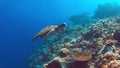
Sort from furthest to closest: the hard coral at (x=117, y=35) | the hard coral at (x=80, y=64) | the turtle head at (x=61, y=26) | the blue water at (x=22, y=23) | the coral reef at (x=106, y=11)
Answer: the blue water at (x=22, y=23) → the coral reef at (x=106, y=11) → the hard coral at (x=117, y=35) → the turtle head at (x=61, y=26) → the hard coral at (x=80, y=64)

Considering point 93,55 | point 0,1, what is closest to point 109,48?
point 93,55

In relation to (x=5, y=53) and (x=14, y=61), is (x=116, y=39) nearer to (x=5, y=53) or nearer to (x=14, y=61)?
(x=14, y=61)

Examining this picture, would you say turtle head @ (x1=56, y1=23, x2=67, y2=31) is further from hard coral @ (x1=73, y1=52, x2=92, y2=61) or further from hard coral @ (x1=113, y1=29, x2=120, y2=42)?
hard coral @ (x1=113, y1=29, x2=120, y2=42)

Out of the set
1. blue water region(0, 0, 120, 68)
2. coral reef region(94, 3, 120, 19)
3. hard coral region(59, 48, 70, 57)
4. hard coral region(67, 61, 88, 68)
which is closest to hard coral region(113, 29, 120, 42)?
hard coral region(59, 48, 70, 57)

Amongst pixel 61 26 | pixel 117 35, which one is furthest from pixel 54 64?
pixel 117 35

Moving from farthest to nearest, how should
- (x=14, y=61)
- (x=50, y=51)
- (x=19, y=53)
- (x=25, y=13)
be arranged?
(x=25, y=13) → (x=19, y=53) → (x=14, y=61) → (x=50, y=51)

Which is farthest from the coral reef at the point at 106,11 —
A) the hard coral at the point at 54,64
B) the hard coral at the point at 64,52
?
the hard coral at the point at 54,64

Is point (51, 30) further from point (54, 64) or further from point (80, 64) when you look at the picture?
point (80, 64)

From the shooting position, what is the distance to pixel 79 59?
19.1 feet

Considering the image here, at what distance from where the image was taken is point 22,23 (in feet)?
220

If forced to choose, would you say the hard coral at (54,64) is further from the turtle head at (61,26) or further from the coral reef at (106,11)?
the coral reef at (106,11)

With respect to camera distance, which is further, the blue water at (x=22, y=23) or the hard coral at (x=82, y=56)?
the blue water at (x=22, y=23)

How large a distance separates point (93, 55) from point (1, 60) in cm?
3127

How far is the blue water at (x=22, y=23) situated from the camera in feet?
112
